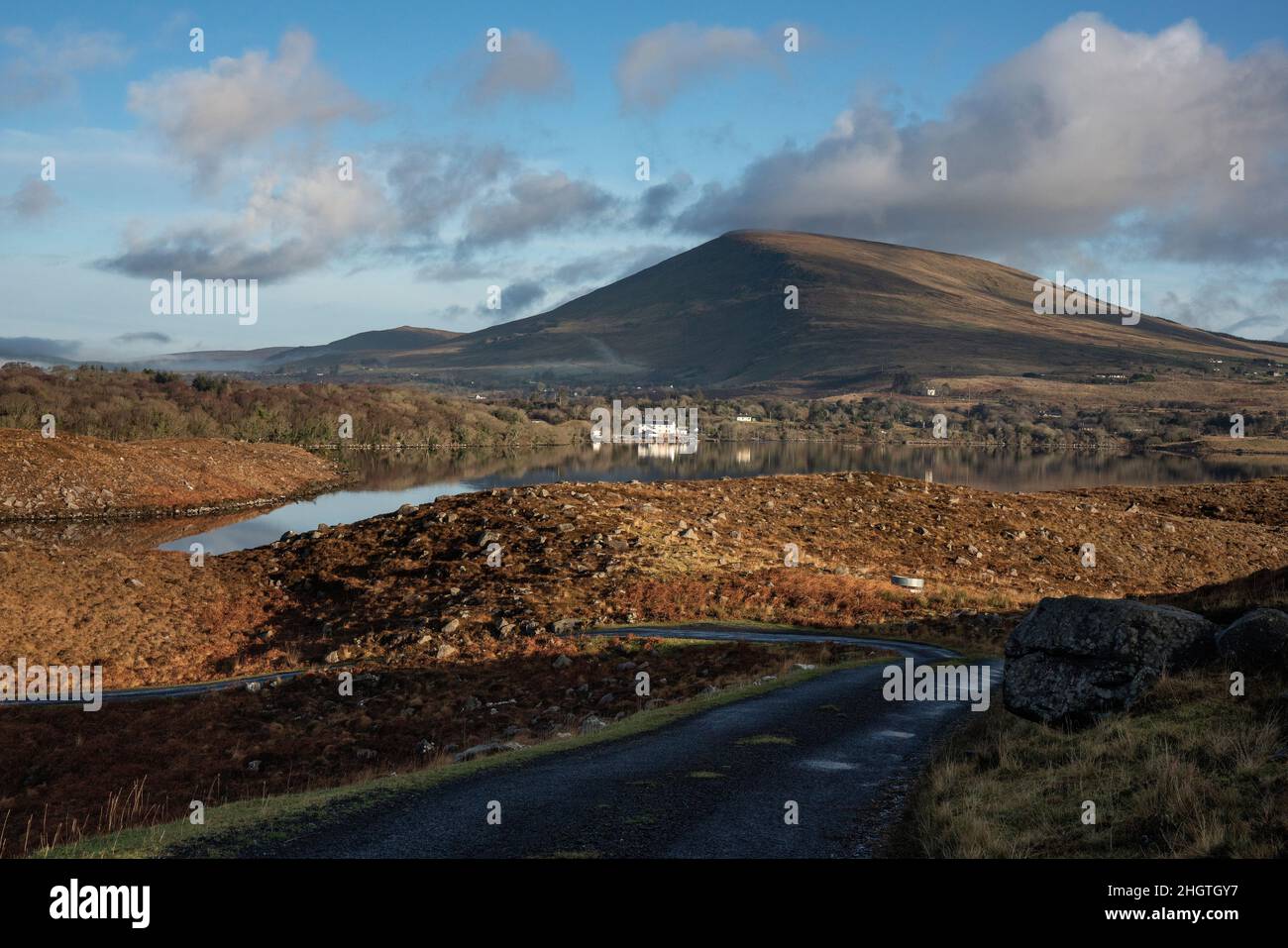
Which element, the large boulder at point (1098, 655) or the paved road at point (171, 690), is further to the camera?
the paved road at point (171, 690)

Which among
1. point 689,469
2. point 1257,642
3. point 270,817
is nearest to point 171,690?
point 270,817

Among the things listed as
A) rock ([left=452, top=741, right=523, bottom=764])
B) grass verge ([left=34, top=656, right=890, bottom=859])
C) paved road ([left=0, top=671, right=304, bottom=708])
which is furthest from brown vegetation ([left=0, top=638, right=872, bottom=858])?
grass verge ([left=34, top=656, right=890, bottom=859])

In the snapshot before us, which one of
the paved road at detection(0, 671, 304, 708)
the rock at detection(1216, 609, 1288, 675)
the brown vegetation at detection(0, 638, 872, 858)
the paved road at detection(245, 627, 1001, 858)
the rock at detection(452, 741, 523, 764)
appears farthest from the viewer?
the paved road at detection(0, 671, 304, 708)

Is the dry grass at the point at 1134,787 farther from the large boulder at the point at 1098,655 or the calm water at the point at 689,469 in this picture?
the calm water at the point at 689,469

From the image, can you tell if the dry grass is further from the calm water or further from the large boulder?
the calm water

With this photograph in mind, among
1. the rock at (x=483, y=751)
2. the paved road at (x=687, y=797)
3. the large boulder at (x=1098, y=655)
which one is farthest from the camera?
the rock at (x=483, y=751)

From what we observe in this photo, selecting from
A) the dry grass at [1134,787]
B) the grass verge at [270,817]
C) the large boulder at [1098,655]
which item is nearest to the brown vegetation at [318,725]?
the grass verge at [270,817]

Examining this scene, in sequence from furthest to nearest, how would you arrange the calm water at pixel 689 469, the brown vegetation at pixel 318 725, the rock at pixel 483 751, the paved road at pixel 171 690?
the calm water at pixel 689 469 → the paved road at pixel 171 690 → the brown vegetation at pixel 318 725 → the rock at pixel 483 751
